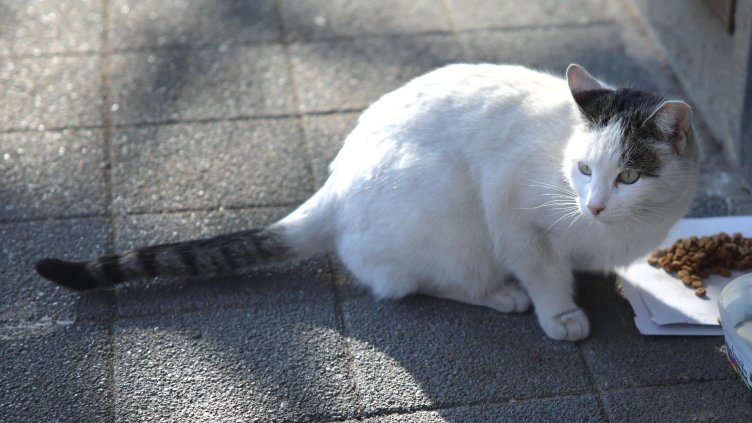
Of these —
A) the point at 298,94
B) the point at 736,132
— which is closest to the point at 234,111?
the point at 298,94

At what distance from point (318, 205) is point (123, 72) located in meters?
1.89

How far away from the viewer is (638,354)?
3.25 m

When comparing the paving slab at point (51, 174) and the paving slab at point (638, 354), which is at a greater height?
the paving slab at point (51, 174)

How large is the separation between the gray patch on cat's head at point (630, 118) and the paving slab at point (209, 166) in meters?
1.57

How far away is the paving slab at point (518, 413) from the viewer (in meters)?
2.99

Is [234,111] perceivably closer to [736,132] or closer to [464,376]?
[464,376]

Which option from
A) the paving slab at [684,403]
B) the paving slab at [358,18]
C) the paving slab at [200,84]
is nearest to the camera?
the paving slab at [684,403]

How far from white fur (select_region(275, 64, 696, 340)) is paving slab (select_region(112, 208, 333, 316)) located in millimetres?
197

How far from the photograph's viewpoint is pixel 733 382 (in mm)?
3117

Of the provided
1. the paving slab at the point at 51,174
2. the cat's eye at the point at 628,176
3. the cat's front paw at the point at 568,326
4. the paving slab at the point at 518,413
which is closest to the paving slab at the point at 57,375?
the paving slab at the point at 51,174

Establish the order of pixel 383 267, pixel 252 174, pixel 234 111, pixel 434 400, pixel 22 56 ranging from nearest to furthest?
1. pixel 434 400
2. pixel 383 267
3. pixel 252 174
4. pixel 234 111
5. pixel 22 56

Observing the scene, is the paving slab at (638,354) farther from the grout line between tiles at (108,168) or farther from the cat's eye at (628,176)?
the grout line between tiles at (108,168)

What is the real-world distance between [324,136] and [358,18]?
1.23 metres

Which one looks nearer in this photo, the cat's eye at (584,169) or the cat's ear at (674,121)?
the cat's ear at (674,121)
